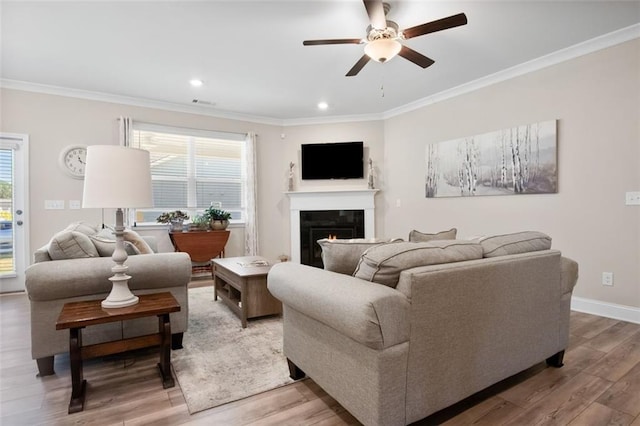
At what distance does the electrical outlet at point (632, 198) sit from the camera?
2820 millimetres

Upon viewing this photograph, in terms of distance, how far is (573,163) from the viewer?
10.6 ft

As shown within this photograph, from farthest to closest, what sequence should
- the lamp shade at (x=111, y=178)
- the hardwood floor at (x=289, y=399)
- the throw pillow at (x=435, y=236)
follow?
the throw pillow at (x=435, y=236) → the lamp shade at (x=111, y=178) → the hardwood floor at (x=289, y=399)

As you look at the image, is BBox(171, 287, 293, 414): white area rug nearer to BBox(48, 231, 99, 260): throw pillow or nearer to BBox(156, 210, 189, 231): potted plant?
BBox(48, 231, 99, 260): throw pillow

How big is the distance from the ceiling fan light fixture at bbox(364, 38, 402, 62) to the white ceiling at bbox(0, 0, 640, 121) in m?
0.29

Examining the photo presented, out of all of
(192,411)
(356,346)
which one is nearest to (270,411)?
(192,411)

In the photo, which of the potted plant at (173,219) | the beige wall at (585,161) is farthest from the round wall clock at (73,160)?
the beige wall at (585,161)

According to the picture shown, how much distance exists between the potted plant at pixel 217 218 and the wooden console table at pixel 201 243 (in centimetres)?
9

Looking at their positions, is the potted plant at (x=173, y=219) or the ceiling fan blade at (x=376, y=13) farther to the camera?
the potted plant at (x=173, y=219)

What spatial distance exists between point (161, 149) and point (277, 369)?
395 cm

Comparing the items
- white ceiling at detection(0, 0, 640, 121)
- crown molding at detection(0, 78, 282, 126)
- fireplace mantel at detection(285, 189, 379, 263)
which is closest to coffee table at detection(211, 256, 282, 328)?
white ceiling at detection(0, 0, 640, 121)

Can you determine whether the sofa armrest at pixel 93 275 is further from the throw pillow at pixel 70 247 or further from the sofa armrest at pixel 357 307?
the sofa armrest at pixel 357 307

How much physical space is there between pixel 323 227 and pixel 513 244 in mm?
3774

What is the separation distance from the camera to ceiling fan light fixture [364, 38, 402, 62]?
8.13 feet

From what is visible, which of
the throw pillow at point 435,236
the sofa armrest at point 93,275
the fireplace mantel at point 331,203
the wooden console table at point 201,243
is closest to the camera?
the sofa armrest at point 93,275
